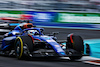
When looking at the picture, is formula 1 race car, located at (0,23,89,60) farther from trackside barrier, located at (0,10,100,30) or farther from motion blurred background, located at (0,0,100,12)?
motion blurred background, located at (0,0,100,12)

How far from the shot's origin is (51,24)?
20.0 m

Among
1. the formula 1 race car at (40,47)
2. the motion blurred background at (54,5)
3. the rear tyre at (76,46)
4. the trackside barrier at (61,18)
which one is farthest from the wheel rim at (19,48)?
the motion blurred background at (54,5)

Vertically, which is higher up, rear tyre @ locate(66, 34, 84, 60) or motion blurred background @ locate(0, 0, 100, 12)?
motion blurred background @ locate(0, 0, 100, 12)

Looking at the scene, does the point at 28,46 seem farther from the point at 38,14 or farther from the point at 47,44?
the point at 38,14

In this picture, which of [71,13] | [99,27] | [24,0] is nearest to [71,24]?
[71,13]

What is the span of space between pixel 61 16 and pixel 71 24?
42.3 inches

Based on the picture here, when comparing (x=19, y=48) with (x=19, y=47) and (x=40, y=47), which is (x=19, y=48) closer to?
(x=19, y=47)

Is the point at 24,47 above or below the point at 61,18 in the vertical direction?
above

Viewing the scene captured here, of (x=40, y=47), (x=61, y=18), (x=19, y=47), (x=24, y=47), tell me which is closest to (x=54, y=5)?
(x=61, y=18)

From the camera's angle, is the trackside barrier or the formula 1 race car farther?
the trackside barrier

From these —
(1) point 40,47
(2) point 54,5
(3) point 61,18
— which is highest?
(2) point 54,5

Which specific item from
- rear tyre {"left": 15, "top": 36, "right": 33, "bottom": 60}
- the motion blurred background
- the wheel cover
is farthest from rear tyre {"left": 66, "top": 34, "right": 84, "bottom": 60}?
the motion blurred background

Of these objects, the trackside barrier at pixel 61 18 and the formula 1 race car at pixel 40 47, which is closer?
the formula 1 race car at pixel 40 47

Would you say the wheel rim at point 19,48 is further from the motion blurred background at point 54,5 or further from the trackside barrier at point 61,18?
the motion blurred background at point 54,5
